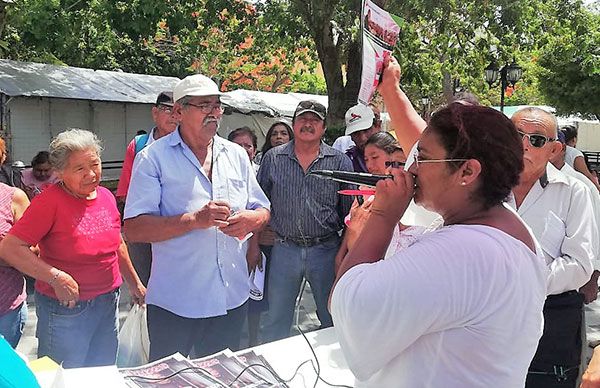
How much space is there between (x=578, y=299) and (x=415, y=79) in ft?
37.1

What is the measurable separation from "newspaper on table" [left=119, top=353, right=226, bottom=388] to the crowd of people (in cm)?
50

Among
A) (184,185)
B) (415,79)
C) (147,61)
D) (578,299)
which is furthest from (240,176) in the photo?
(147,61)

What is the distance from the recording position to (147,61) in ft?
64.5

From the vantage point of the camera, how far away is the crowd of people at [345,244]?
117 centimetres

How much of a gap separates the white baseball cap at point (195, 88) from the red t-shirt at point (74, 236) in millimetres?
707

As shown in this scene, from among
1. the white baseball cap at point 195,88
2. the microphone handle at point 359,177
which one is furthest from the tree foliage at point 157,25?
the microphone handle at point 359,177

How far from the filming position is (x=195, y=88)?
263cm

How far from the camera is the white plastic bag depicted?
8.93ft

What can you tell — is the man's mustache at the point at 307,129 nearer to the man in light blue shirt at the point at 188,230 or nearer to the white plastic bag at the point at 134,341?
the man in light blue shirt at the point at 188,230

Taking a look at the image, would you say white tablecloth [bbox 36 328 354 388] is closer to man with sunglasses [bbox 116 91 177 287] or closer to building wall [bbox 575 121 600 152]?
man with sunglasses [bbox 116 91 177 287]

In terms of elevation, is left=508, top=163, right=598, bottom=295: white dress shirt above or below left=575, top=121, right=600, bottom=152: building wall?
above

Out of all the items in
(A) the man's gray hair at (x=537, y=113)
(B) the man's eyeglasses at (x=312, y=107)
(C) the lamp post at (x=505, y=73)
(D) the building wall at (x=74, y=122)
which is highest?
(A) the man's gray hair at (x=537, y=113)

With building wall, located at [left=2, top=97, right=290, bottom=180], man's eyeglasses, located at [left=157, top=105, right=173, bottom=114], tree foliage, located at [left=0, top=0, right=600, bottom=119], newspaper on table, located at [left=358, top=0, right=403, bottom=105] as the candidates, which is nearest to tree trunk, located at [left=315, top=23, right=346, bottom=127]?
tree foliage, located at [left=0, top=0, right=600, bottom=119]

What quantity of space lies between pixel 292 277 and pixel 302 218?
39 cm
